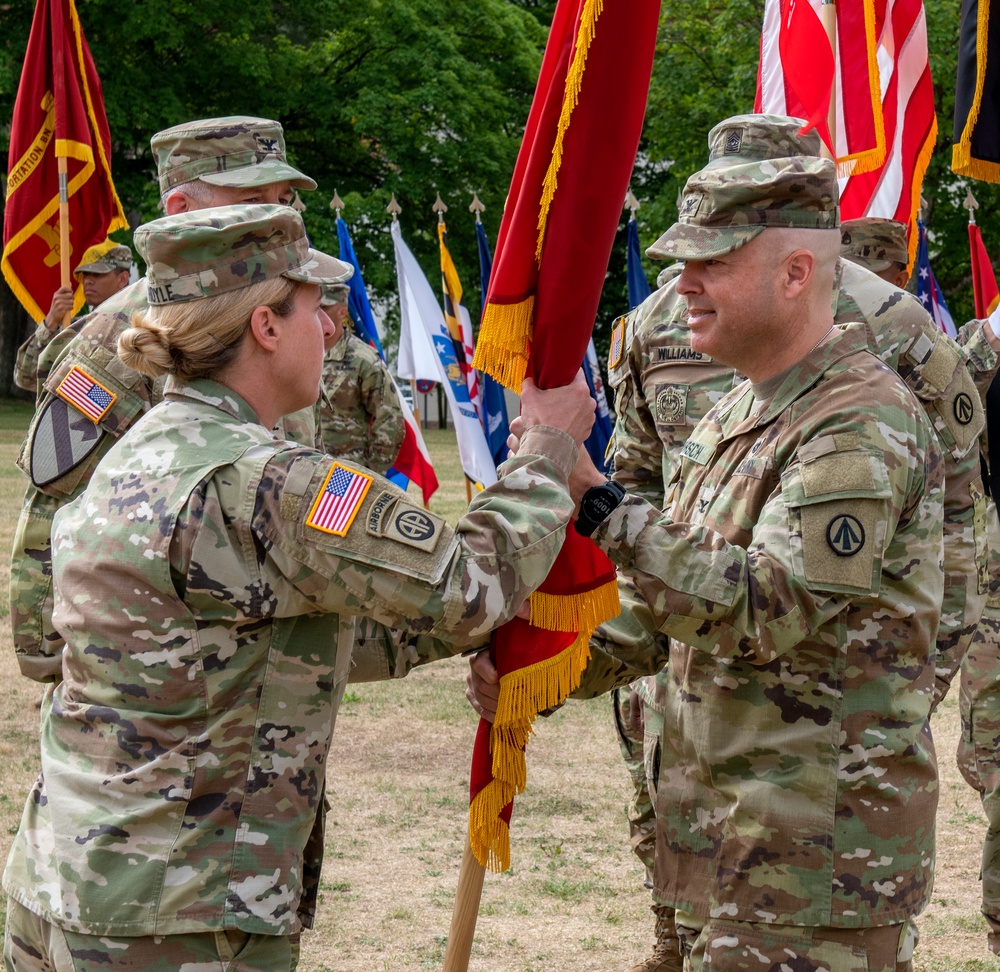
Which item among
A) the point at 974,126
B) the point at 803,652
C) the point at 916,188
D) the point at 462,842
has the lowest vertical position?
the point at 462,842

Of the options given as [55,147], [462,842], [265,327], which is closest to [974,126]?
[265,327]

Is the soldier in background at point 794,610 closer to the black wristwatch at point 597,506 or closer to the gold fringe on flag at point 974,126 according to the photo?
the black wristwatch at point 597,506

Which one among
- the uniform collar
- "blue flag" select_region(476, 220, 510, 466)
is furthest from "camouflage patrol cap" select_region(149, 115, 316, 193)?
"blue flag" select_region(476, 220, 510, 466)

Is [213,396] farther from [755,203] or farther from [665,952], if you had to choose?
[665,952]

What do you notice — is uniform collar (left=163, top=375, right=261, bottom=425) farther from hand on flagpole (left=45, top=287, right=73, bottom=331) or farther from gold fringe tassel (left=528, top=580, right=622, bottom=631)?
hand on flagpole (left=45, top=287, right=73, bottom=331)

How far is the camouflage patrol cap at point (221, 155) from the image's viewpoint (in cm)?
437

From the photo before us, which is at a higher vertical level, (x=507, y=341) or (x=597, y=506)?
(x=507, y=341)

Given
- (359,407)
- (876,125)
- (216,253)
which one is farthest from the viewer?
(359,407)

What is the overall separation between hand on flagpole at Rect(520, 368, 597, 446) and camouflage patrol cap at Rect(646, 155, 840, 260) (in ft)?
1.14

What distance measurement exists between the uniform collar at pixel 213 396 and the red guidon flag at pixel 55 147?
469cm

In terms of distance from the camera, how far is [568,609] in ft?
9.37

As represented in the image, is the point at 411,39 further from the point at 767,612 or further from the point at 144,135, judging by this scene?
the point at 767,612

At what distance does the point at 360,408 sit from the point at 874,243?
464 cm

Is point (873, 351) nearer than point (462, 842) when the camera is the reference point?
Yes
